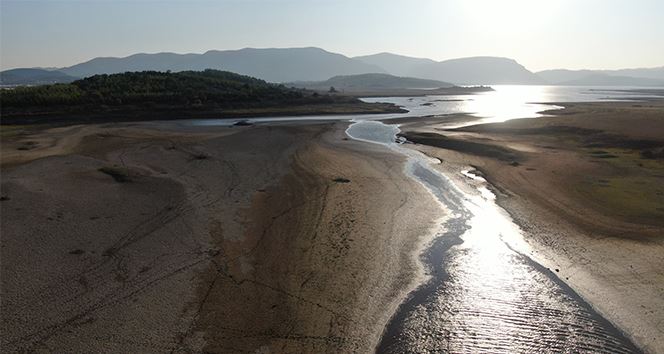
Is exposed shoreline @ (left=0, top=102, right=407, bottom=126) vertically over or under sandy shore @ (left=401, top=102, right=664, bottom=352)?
over

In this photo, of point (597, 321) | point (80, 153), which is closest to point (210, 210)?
point (597, 321)

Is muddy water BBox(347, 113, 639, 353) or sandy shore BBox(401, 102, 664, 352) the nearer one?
muddy water BBox(347, 113, 639, 353)

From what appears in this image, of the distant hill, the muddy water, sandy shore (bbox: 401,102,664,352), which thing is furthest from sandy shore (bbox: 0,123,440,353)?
the distant hill

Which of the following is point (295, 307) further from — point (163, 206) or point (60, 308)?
point (163, 206)

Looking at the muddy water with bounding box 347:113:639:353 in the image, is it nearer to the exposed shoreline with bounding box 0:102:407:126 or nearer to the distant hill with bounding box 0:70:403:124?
the exposed shoreline with bounding box 0:102:407:126

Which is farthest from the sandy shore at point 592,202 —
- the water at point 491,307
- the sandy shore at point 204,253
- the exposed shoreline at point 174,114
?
the exposed shoreline at point 174,114

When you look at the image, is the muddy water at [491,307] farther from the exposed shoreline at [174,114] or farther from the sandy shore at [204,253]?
the exposed shoreline at [174,114]
